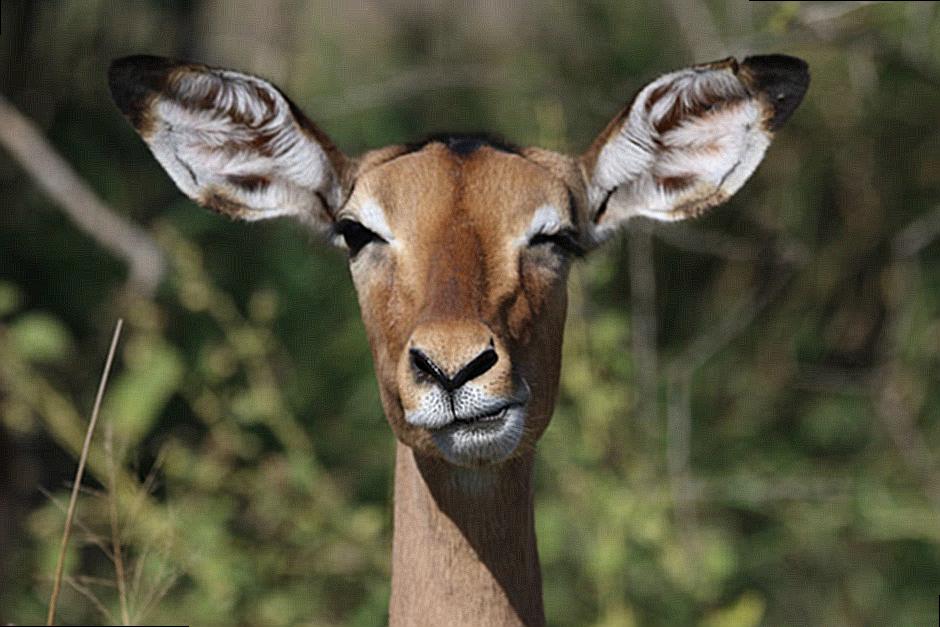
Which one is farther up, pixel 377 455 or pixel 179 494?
pixel 179 494

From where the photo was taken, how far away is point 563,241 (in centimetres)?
471

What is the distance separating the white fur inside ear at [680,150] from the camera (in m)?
4.86

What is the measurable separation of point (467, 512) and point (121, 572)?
3.77ft

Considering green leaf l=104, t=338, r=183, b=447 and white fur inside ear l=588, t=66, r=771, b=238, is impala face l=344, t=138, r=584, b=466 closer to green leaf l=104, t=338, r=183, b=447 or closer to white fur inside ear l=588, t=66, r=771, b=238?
white fur inside ear l=588, t=66, r=771, b=238

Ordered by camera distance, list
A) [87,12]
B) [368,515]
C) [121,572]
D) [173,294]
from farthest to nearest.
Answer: [87,12]
[173,294]
[368,515]
[121,572]

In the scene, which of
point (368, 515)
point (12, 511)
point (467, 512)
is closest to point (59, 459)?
point (12, 511)

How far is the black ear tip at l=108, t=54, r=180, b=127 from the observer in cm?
455

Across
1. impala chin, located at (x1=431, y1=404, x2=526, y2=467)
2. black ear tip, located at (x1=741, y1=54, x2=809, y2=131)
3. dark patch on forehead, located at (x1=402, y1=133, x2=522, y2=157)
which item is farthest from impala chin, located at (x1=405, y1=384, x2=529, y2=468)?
black ear tip, located at (x1=741, y1=54, x2=809, y2=131)

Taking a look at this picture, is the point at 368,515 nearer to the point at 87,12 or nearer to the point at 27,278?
the point at 27,278

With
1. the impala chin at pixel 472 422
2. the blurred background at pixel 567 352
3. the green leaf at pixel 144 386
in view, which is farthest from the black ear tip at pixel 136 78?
the green leaf at pixel 144 386

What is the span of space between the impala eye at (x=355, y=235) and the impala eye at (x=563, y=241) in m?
0.40

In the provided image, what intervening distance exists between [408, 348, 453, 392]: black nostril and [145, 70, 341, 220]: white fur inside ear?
999 millimetres

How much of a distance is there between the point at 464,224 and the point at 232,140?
0.85 metres

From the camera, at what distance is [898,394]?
8781 millimetres
